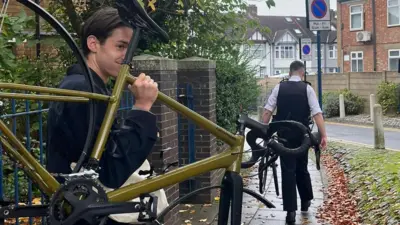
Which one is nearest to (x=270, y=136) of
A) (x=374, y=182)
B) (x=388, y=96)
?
(x=374, y=182)

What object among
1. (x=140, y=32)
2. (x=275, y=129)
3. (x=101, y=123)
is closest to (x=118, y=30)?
(x=140, y=32)

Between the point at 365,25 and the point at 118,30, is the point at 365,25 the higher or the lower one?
the higher one

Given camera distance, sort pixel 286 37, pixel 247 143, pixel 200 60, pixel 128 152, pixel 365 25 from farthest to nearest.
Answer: pixel 286 37, pixel 365 25, pixel 200 60, pixel 247 143, pixel 128 152

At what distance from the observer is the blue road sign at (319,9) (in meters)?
11.3

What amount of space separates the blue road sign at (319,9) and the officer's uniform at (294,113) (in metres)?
4.34

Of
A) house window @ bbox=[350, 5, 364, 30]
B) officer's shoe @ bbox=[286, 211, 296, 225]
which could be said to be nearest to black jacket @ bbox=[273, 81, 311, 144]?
officer's shoe @ bbox=[286, 211, 296, 225]

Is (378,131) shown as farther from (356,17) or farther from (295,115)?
(356,17)

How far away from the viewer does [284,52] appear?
74.3 metres

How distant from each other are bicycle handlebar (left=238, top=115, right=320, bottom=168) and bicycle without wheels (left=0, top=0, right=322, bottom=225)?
27cm

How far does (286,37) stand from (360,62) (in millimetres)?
36501

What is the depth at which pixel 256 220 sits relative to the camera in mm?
6887

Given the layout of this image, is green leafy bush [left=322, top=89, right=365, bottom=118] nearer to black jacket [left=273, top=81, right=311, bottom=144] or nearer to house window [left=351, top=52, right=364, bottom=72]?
house window [left=351, top=52, right=364, bottom=72]

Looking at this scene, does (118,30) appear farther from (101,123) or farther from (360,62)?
(360,62)

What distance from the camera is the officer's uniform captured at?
6.85 meters
